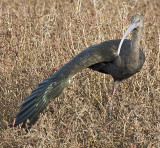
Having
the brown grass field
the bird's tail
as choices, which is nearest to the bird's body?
the brown grass field

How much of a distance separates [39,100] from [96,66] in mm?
963

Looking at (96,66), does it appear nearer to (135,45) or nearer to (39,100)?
(135,45)

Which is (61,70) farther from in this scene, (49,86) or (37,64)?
(37,64)

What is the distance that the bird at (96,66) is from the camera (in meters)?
4.09

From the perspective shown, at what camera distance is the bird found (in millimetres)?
4090

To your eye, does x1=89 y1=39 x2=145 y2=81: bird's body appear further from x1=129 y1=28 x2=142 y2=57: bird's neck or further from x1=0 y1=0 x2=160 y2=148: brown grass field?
x1=0 y1=0 x2=160 y2=148: brown grass field

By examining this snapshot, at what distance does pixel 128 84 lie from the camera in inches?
204

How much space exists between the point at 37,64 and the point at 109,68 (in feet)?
3.31

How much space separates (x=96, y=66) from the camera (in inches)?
191

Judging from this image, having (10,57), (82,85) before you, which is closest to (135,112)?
(82,85)

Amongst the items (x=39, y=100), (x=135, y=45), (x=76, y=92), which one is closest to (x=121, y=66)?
(x=135, y=45)

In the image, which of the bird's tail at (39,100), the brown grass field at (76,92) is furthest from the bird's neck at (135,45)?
the bird's tail at (39,100)

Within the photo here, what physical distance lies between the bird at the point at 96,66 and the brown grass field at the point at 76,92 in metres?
0.15

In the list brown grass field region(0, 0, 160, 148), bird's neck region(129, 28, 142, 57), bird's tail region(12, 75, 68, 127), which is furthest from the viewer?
bird's neck region(129, 28, 142, 57)
